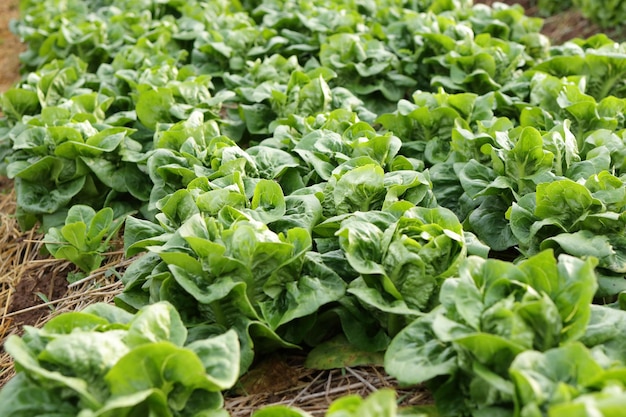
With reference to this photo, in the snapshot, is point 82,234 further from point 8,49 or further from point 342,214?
point 8,49

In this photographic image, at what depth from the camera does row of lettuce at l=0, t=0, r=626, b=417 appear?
2.15m

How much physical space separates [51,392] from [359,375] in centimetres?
119

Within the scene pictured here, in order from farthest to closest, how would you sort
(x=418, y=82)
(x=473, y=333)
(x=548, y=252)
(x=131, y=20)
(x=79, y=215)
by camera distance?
(x=131, y=20), (x=418, y=82), (x=79, y=215), (x=548, y=252), (x=473, y=333)

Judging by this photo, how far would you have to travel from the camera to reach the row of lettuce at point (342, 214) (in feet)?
7.05

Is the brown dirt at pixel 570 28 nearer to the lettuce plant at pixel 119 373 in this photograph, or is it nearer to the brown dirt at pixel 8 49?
the brown dirt at pixel 8 49

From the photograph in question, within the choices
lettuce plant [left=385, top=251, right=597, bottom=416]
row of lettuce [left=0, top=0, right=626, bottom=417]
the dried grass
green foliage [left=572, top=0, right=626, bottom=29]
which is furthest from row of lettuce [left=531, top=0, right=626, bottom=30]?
the dried grass

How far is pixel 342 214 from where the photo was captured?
3066 millimetres

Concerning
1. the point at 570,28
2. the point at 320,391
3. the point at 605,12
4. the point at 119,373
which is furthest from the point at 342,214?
the point at 570,28

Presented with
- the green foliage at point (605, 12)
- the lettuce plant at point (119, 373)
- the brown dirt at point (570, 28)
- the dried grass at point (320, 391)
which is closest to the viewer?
the lettuce plant at point (119, 373)

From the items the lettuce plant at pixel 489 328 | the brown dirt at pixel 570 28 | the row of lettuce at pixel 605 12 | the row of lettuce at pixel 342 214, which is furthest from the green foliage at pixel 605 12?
the lettuce plant at pixel 489 328

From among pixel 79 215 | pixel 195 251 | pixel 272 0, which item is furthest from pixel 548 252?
pixel 272 0

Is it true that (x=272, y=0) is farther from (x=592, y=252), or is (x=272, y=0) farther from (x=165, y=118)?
(x=592, y=252)

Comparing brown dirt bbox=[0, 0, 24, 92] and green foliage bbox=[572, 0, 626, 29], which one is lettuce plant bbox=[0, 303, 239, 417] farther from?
green foliage bbox=[572, 0, 626, 29]

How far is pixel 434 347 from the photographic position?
92.7 inches
